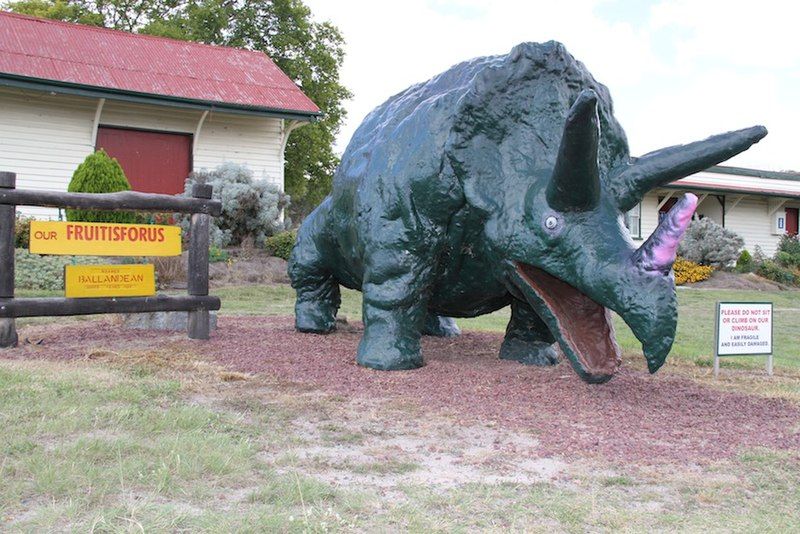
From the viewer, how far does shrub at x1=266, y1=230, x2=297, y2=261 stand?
1761cm

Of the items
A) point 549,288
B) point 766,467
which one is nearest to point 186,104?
point 549,288

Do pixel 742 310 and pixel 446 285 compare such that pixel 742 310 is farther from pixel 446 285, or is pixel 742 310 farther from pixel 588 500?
pixel 588 500

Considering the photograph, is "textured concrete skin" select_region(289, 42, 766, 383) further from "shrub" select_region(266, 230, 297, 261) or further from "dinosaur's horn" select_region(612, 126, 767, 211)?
"shrub" select_region(266, 230, 297, 261)

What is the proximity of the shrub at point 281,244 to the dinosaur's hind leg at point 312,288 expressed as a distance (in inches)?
368

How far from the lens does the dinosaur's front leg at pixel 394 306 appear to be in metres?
5.94

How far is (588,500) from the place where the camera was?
10.8 feet

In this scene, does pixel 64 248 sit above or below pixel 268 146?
below

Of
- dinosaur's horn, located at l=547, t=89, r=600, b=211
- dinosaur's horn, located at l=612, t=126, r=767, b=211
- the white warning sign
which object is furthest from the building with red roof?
dinosaur's horn, located at l=612, t=126, r=767, b=211

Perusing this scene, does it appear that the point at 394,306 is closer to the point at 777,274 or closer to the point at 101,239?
the point at 101,239

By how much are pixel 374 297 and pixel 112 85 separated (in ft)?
44.3

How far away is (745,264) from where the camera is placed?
85.2 feet

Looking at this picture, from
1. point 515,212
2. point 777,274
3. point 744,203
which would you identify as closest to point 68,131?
point 515,212

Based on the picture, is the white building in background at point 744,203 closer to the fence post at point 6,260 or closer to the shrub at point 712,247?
the shrub at point 712,247

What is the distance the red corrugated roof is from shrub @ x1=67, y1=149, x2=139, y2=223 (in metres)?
2.87
